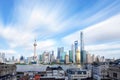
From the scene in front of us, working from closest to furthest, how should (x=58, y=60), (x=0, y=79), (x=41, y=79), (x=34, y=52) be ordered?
1. (x=0, y=79)
2. (x=41, y=79)
3. (x=34, y=52)
4. (x=58, y=60)

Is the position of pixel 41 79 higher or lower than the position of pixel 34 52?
lower

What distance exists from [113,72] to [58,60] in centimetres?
11375

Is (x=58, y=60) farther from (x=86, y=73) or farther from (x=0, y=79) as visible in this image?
(x=0, y=79)

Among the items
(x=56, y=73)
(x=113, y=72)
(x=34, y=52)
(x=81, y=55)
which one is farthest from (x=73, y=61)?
(x=113, y=72)

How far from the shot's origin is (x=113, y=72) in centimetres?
4781

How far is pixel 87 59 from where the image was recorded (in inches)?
5915

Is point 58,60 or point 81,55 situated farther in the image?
point 58,60

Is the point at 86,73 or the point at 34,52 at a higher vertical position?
the point at 34,52

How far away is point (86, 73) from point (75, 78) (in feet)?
21.4

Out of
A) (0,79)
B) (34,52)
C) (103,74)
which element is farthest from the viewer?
(34,52)

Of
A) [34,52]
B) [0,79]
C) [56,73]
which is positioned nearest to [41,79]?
[0,79]

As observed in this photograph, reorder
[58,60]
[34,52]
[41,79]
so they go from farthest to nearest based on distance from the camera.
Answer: [58,60], [34,52], [41,79]

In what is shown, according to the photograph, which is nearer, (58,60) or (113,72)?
(113,72)

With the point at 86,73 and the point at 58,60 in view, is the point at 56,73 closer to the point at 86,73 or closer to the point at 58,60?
the point at 86,73
